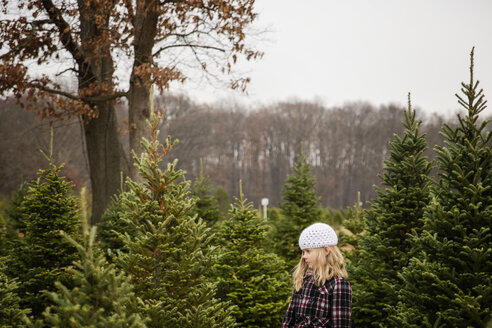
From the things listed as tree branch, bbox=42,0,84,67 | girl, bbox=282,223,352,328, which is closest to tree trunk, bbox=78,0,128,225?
tree branch, bbox=42,0,84,67

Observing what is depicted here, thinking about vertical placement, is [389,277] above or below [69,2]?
below

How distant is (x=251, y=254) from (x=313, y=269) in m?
3.19

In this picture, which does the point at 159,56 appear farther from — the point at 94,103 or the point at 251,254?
the point at 251,254

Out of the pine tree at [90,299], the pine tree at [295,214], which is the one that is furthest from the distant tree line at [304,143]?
the pine tree at [90,299]

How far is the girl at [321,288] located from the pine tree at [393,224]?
2140mm

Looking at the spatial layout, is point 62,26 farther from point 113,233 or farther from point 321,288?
point 321,288

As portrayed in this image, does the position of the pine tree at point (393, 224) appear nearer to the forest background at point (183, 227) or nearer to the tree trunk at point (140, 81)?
the forest background at point (183, 227)

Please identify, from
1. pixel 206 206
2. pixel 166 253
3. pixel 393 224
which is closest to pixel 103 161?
pixel 206 206

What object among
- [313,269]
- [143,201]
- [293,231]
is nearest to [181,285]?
[143,201]

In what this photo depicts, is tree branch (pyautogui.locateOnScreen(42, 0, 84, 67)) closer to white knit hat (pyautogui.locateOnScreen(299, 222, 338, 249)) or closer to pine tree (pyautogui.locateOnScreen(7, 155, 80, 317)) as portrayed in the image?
pine tree (pyautogui.locateOnScreen(7, 155, 80, 317))

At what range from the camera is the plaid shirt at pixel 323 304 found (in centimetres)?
343

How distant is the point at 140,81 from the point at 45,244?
5474 millimetres

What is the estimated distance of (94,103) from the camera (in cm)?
1241

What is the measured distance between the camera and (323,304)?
3.53 m
